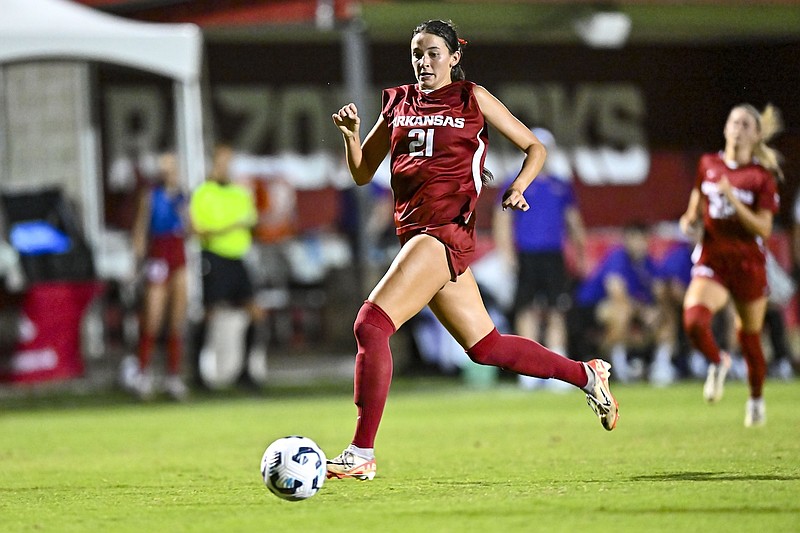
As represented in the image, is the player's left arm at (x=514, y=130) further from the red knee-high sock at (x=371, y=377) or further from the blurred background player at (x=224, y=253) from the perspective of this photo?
the blurred background player at (x=224, y=253)

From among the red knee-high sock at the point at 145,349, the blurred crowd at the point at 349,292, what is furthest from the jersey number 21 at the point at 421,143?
the red knee-high sock at the point at 145,349

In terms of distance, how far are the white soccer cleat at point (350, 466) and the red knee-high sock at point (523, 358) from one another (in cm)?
92

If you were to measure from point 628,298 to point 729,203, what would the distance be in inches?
286

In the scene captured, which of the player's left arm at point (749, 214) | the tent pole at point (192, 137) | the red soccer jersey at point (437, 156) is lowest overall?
the player's left arm at point (749, 214)

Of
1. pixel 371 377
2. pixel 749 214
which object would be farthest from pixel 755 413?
pixel 371 377

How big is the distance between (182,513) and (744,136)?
5529mm

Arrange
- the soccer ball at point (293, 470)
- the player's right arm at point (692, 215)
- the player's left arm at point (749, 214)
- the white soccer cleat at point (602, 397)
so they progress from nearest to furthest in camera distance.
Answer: the soccer ball at point (293, 470) < the white soccer cleat at point (602, 397) < the player's left arm at point (749, 214) < the player's right arm at point (692, 215)

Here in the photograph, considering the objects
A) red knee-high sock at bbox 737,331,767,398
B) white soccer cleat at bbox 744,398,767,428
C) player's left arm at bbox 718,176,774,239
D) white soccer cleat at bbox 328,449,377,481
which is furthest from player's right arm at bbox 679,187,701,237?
white soccer cleat at bbox 328,449,377,481

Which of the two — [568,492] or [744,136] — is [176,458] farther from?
[744,136]

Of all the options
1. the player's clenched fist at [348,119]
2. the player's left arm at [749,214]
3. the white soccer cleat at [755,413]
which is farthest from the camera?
the white soccer cleat at [755,413]

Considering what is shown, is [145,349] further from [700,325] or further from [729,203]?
[729,203]

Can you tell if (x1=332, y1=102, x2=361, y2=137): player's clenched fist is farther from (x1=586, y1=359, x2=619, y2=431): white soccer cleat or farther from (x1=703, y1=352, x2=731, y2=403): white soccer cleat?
(x1=703, y1=352, x2=731, y2=403): white soccer cleat

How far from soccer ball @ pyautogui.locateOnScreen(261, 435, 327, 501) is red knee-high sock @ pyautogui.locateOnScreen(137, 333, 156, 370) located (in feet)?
29.7

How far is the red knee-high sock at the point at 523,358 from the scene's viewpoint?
293 inches
